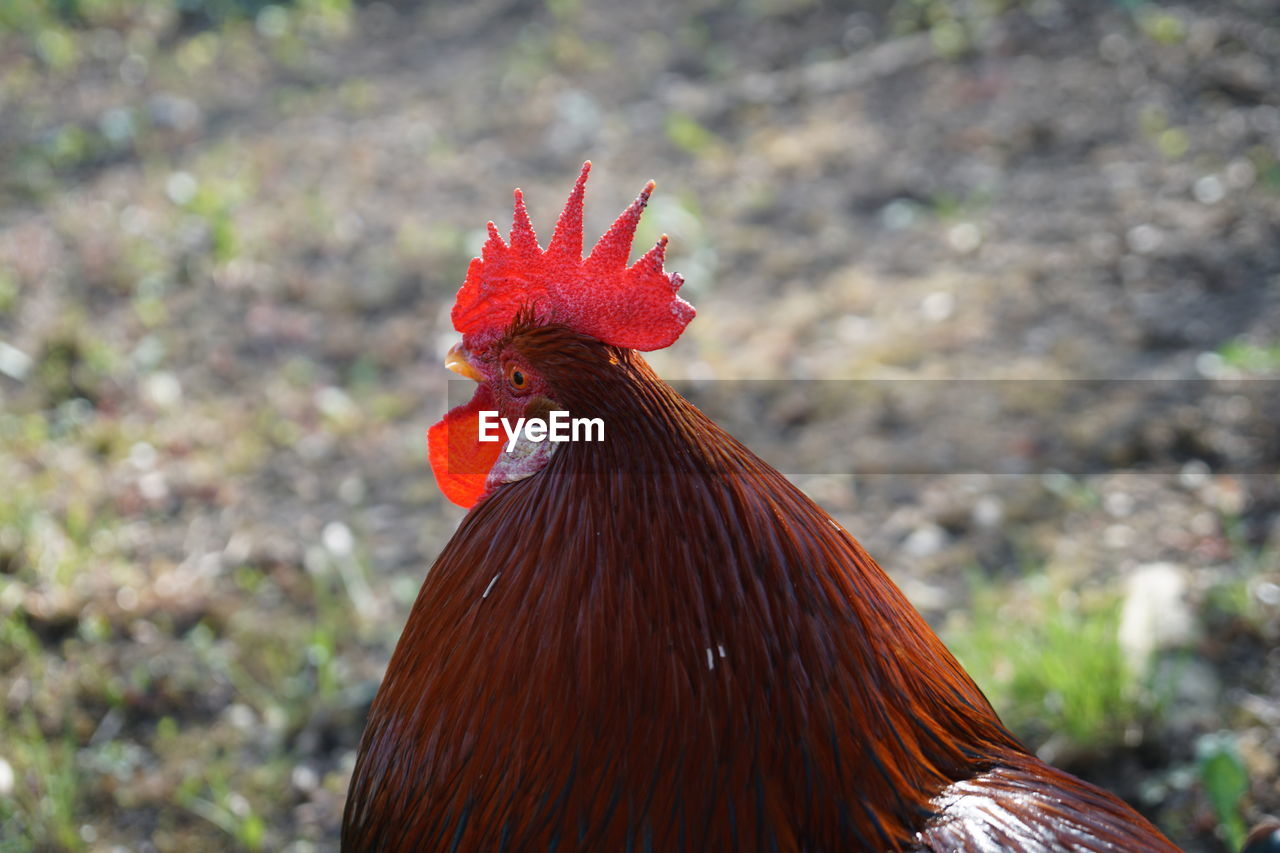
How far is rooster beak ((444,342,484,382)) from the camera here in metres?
1.77

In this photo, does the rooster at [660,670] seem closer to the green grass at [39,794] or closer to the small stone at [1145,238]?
the green grass at [39,794]

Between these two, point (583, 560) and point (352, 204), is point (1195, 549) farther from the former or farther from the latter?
A: point (352, 204)

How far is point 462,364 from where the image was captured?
178 centimetres

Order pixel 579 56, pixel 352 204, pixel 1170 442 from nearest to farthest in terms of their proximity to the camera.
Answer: pixel 1170 442 < pixel 352 204 < pixel 579 56

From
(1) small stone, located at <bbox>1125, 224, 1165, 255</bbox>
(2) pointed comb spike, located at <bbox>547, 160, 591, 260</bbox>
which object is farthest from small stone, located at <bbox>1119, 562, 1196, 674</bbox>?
(1) small stone, located at <bbox>1125, 224, 1165, 255</bbox>

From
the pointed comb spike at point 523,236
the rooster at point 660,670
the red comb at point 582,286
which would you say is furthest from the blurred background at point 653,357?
the pointed comb spike at point 523,236

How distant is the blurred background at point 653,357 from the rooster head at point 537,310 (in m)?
1.38

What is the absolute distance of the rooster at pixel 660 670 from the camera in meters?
1.47

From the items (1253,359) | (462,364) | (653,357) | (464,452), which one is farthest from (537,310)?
(1253,359)

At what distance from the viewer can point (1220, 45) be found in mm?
5863

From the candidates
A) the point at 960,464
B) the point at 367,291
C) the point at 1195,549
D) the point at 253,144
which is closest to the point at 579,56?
Result: the point at 253,144

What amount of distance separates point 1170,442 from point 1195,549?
558mm

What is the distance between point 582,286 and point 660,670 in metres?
0.60

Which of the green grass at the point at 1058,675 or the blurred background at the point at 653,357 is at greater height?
the blurred background at the point at 653,357
